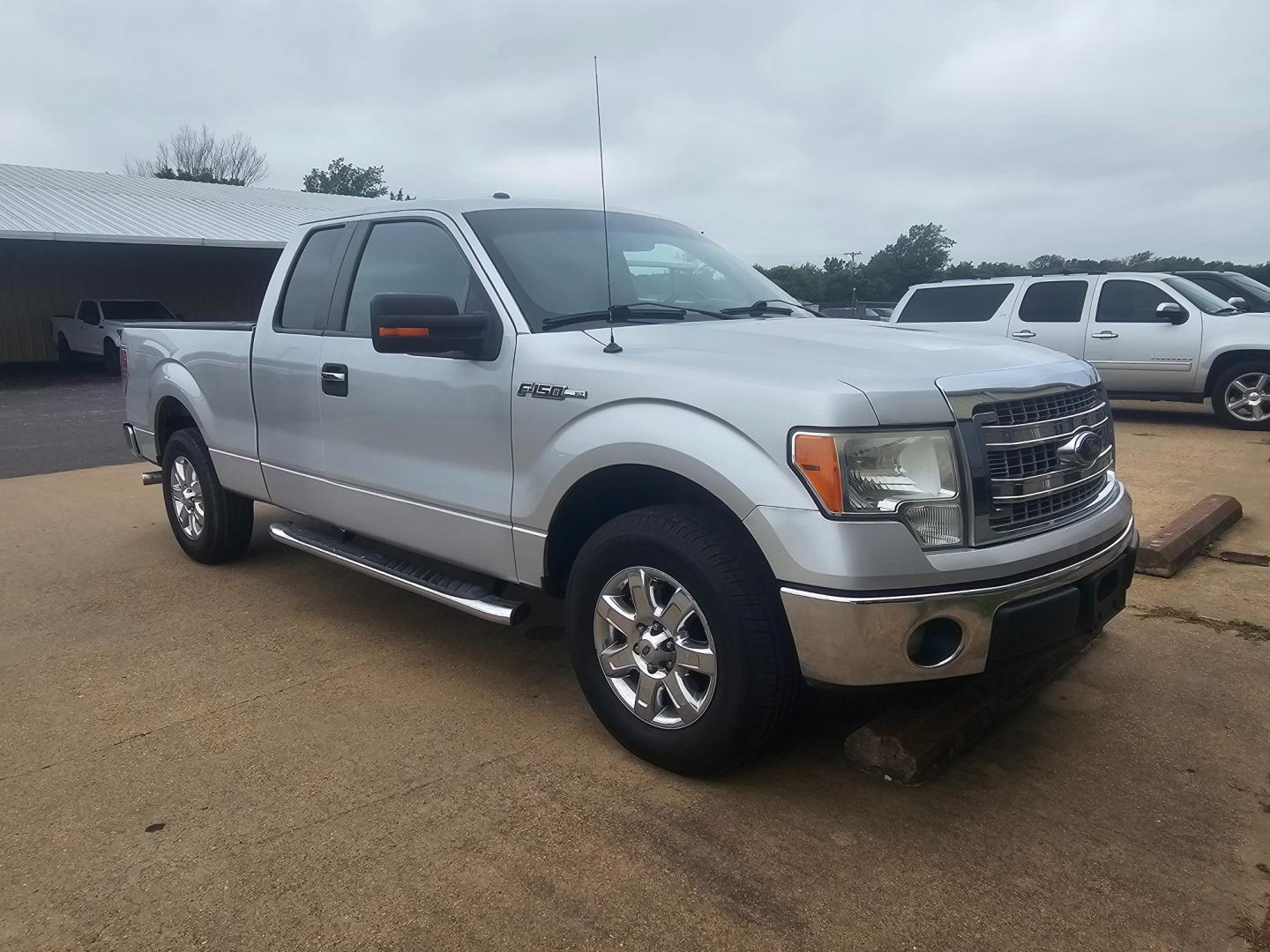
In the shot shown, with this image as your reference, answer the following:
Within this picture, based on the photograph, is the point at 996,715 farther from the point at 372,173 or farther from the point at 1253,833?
the point at 372,173

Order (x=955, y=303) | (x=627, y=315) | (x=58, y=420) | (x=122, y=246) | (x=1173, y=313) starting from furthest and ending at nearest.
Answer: (x=122, y=246) → (x=58, y=420) → (x=955, y=303) → (x=1173, y=313) → (x=627, y=315)

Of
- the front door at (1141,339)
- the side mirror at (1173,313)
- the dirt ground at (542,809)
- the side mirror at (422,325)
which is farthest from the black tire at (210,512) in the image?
the side mirror at (1173,313)

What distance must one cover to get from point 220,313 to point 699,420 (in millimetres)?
27060

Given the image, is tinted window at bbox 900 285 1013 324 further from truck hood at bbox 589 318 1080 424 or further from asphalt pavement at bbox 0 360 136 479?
asphalt pavement at bbox 0 360 136 479

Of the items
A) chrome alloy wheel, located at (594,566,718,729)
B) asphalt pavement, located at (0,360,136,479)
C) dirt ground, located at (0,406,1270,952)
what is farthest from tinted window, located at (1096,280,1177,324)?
asphalt pavement, located at (0,360,136,479)

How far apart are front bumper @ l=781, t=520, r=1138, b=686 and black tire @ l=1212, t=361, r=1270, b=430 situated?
973cm

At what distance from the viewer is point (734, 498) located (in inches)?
109

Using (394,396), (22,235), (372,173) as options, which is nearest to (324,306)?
(394,396)

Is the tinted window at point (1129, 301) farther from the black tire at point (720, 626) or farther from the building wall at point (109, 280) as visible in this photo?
the building wall at point (109, 280)

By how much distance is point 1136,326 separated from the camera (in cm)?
1143

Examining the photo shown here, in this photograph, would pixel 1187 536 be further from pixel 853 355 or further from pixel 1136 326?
pixel 1136 326

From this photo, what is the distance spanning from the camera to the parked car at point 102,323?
20578 mm

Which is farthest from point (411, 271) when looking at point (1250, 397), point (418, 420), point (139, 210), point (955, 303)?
point (139, 210)

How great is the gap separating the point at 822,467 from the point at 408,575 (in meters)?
2.02
